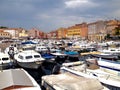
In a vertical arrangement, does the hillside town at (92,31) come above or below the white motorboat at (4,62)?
above

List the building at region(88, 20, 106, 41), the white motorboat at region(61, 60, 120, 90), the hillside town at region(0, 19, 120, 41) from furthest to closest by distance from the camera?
the building at region(88, 20, 106, 41) < the hillside town at region(0, 19, 120, 41) < the white motorboat at region(61, 60, 120, 90)

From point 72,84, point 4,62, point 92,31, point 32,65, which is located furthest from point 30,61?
point 92,31

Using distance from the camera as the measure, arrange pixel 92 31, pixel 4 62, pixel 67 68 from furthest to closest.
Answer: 1. pixel 92 31
2. pixel 4 62
3. pixel 67 68

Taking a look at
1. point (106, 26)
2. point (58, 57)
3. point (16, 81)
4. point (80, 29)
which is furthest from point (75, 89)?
point (80, 29)

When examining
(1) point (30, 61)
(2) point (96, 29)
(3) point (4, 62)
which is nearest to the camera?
(3) point (4, 62)

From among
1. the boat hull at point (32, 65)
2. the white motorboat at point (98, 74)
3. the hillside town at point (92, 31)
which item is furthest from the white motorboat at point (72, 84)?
the hillside town at point (92, 31)

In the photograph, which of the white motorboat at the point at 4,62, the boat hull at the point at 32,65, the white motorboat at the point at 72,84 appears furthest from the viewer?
the boat hull at the point at 32,65

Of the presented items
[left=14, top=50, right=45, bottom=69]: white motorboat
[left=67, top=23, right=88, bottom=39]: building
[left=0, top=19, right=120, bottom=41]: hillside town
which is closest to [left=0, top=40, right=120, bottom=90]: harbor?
[left=14, top=50, right=45, bottom=69]: white motorboat

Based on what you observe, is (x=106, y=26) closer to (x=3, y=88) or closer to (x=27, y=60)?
(x=27, y=60)

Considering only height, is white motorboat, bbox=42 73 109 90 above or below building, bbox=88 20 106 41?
below

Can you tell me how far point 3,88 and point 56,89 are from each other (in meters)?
2.11

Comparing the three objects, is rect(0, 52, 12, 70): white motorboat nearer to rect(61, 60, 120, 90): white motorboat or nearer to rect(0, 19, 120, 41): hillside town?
rect(61, 60, 120, 90): white motorboat

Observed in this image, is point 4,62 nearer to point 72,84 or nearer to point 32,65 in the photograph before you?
point 32,65

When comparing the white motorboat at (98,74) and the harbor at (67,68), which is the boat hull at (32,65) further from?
the white motorboat at (98,74)
